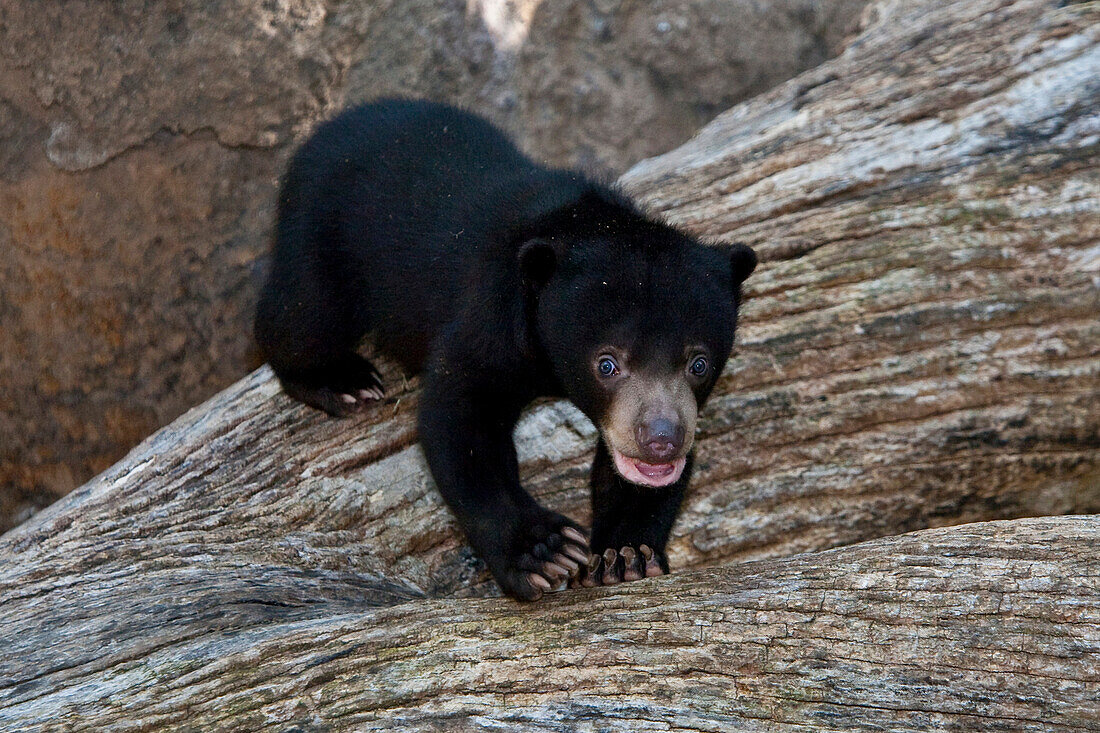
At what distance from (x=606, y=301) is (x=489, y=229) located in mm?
700

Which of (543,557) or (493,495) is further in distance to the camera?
(493,495)

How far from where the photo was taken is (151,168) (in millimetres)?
5250

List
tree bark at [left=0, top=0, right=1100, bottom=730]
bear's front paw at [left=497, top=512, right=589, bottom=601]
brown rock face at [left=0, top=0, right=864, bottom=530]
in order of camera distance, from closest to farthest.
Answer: tree bark at [left=0, top=0, right=1100, bottom=730] → bear's front paw at [left=497, top=512, right=589, bottom=601] → brown rock face at [left=0, top=0, right=864, bottom=530]

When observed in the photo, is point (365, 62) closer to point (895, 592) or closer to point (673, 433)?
point (673, 433)

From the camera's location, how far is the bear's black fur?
11.0ft

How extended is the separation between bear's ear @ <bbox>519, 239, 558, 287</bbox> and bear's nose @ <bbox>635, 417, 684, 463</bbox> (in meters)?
0.62

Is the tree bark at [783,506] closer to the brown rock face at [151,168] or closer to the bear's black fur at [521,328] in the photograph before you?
the bear's black fur at [521,328]

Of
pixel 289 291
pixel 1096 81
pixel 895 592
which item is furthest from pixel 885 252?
pixel 289 291

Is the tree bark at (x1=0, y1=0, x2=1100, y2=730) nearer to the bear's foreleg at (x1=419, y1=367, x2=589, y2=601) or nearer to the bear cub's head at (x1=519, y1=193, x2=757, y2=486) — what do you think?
the bear's foreleg at (x1=419, y1=367, x2=589, y2=601)

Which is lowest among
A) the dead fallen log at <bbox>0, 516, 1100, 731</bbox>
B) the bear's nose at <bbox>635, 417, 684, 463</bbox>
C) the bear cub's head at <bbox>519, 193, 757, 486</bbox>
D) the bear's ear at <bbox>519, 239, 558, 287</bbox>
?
the dead fallen log at <bbox>0, 516, 1100, 731</bbox>

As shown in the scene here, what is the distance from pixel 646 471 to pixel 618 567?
0.32 m

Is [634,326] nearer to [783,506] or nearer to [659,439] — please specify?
[659,439]

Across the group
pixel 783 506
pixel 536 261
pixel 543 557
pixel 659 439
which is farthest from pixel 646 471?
pixel 783 506

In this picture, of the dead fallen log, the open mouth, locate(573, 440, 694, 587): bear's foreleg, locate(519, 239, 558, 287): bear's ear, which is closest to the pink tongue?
the open mouth
